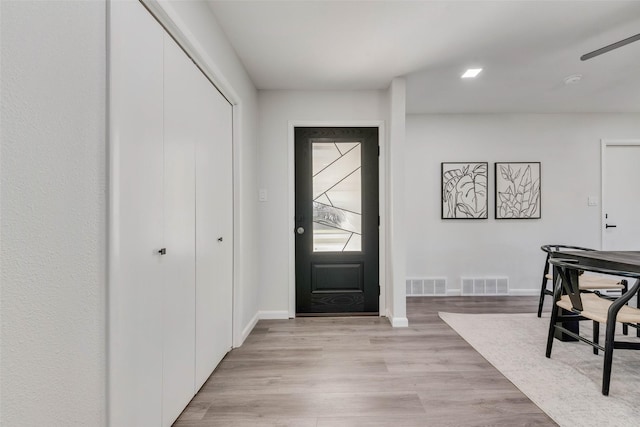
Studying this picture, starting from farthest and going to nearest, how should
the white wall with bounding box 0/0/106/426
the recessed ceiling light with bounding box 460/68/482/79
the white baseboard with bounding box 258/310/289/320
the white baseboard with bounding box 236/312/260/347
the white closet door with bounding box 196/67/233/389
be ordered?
the white baseboard with bounding box 258/310/289/320 → the recessed ceiling light with bounding box 460/68/482/79 → the white baseboard with bounding box 236/312/260/347 → the white closet door with bounding box 196/67/233/389 → the white wall with bounding box 0/0/106/426

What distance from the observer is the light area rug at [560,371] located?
1.68 meters

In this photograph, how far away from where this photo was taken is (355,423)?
1626mm

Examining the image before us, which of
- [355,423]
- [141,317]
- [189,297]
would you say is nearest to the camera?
[141,317]

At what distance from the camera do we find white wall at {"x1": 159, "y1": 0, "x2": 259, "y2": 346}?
1.80 meters

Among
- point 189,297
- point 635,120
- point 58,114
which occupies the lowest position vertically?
point 189,297

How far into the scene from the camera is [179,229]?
63.4 inches

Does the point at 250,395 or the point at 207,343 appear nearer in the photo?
the point at 250,395

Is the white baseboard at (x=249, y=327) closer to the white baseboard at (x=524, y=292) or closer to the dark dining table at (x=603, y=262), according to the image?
the dark dining table at (x=603, y=262)

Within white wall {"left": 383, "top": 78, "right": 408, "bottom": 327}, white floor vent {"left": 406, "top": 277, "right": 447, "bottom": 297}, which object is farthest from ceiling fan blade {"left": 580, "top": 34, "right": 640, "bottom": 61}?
white floor vent {"left": 406, "top": 277, "right": 447, "bottom": 297}

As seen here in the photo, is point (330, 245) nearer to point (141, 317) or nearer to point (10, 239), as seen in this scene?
point (141, 317)

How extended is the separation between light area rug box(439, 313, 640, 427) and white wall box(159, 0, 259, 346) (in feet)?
6.60

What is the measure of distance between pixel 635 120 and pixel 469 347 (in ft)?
13.9

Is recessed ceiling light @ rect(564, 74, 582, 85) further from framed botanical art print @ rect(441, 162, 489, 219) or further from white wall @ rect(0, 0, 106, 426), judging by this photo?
white wall @ rect(0, 0, 106, 426)

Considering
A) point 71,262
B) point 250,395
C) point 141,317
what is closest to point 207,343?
point 250,395
